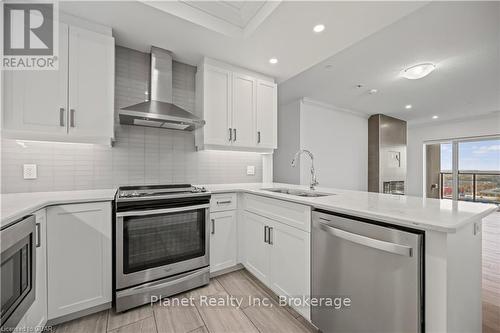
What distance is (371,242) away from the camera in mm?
1128

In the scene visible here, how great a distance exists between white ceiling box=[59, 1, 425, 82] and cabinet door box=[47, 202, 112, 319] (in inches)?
63.5

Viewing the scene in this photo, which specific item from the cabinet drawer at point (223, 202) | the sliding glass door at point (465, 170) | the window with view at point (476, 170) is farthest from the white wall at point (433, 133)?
the cabinet drawer at point (223, 202)

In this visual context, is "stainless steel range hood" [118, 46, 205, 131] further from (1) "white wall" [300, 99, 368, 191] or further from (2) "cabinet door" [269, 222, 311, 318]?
(1) "white wall" [300, 99, 368, 191]

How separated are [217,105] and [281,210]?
5.03 ft

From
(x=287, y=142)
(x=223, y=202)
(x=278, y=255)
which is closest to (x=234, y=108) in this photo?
(x=223, y=202)

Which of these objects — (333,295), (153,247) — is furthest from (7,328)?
(333,295)

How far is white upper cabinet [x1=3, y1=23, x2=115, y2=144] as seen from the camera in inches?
65.3

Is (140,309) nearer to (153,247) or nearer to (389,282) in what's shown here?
(153,247)

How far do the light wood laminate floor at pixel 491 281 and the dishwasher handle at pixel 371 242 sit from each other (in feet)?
4.48

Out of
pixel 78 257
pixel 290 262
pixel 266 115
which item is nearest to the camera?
pixel 78 257

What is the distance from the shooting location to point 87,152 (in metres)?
2.13

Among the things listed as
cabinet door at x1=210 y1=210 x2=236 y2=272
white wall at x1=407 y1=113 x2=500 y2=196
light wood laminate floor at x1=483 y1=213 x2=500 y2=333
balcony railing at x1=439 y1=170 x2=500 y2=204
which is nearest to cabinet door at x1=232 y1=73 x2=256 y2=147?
cabinet door at x1=210 y1=210 x2=236 y2=272

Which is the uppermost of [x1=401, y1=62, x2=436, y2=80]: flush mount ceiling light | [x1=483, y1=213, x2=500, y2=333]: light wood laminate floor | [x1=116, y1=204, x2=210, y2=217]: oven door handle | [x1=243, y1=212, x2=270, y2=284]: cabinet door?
[x1=401, y1=62, x2=436, y2=80]: flush mount ceiling light

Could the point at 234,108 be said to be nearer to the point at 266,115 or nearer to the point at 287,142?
the point at 266,115
